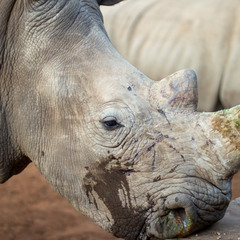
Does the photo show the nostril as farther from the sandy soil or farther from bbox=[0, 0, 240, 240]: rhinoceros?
the sandy soil

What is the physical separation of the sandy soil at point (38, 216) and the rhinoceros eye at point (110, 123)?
2.84m

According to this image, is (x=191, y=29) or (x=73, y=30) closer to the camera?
(x=73, y=30)

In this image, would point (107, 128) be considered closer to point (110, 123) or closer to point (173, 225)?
point (110, 123)

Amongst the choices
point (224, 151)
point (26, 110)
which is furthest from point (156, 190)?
point (26, 110)

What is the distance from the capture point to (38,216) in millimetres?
5844

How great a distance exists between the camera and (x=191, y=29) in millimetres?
5832

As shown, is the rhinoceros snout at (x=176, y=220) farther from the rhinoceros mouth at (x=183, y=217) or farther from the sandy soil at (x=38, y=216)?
the sandy soil at (x=38, y=216)

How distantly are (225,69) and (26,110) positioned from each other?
3305 millimetres

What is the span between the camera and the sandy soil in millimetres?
5512

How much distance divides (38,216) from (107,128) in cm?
344

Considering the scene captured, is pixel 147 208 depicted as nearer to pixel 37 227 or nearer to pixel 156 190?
pixel 156 190

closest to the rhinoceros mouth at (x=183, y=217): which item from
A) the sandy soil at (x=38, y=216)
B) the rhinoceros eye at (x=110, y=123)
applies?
the rhinoceros eye at (x=110, y=123)

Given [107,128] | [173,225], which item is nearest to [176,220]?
[173,225]

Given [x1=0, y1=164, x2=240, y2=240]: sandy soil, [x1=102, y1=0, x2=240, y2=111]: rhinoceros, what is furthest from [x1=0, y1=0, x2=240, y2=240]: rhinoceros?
[x1=102, y1=0, x2=240, y2=111]: rhinoceros
